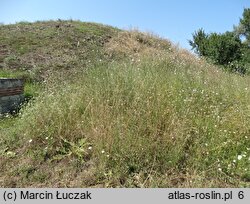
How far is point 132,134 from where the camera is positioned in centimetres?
500

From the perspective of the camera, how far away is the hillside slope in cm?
460

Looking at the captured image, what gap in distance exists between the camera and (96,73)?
7023mm

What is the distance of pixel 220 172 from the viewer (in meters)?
4.56

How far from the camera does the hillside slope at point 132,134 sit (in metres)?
4.60

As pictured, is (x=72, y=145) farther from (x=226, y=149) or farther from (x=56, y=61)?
(x=56, y=61)

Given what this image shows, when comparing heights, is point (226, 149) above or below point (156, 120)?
below

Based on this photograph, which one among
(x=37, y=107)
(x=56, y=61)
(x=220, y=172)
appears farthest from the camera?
(x=56, y=61)

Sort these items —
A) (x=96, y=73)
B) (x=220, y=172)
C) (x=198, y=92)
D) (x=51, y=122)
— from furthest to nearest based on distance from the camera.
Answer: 1. (x=96, y=73)
2. (x=198, y=92)
3. (x=51, y=122)
4. (x=220, y=172)

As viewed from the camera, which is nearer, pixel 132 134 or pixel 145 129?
pixel 132 134

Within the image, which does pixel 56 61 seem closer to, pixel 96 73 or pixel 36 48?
pixel 36 48

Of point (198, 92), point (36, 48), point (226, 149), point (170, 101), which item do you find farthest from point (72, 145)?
point (36, 48)

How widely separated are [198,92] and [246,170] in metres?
2.17

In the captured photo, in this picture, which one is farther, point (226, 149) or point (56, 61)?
point (56, 61)
